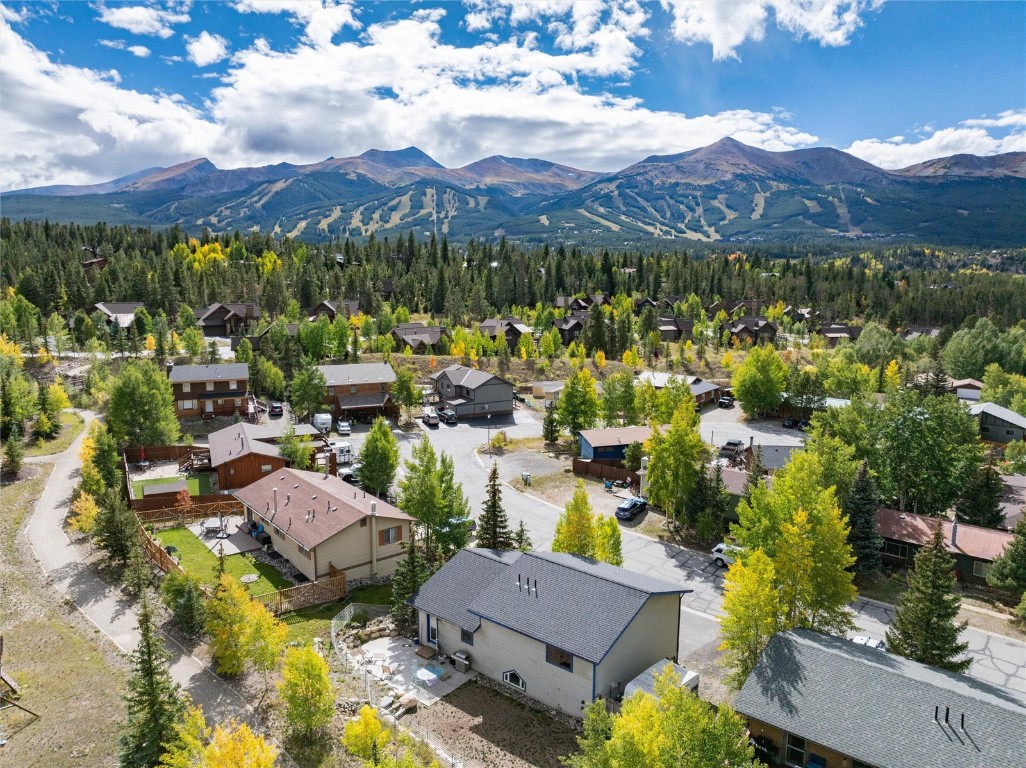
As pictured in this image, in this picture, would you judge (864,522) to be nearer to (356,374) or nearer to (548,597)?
(548,597)

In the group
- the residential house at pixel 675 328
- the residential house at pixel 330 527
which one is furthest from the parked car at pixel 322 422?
the residential house at pixel 675 328

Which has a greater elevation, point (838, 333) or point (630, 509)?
point (838, 333)

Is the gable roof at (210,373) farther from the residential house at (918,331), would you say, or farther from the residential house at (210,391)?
the residential house at (918,331)

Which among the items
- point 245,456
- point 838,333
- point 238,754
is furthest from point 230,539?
point 838,333

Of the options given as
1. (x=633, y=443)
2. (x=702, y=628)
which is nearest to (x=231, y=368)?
(x=633, y=443)

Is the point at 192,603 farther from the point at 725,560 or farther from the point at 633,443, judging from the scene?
the point at 633,443
